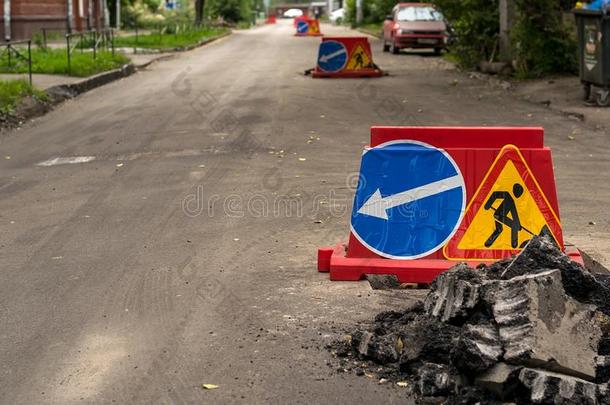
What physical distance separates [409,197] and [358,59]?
19.4 m

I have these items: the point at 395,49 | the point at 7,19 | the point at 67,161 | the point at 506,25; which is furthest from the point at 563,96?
the point at 7,19

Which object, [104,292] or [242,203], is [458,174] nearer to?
[104,292]

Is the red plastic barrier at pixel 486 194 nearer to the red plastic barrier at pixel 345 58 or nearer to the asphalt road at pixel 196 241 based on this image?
the asphalt road at pixel 196 241

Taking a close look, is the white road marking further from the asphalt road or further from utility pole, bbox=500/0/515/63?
utility pole, bbox=500/0/515/63

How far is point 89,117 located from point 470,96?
24.3ft

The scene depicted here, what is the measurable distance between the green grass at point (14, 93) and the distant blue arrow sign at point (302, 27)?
47.9 m

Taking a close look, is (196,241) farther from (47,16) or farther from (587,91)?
(47,16)

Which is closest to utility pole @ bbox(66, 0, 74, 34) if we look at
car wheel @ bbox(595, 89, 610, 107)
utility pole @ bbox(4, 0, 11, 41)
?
utility pole @ bbox(4, 0, 11, 41)

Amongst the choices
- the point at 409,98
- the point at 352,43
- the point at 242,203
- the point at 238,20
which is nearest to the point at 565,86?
the point at 409,98

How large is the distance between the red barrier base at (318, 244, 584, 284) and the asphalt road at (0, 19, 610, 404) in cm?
13

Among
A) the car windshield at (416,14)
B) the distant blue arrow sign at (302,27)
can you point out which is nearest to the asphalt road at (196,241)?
the car windshield at (416,14)

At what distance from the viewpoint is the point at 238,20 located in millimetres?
89250

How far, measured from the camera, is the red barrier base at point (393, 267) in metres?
6.90

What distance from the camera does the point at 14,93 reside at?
1902cm
